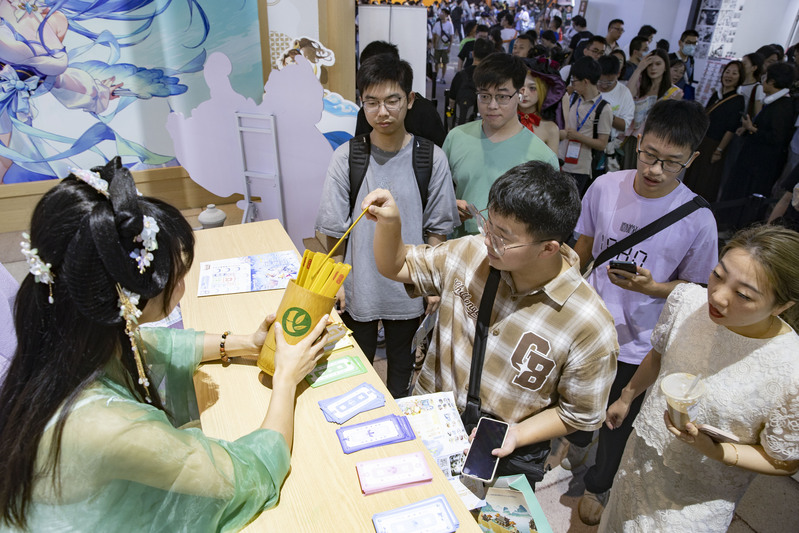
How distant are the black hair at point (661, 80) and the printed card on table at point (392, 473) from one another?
5.15 metres

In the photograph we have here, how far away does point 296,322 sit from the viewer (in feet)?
4.70

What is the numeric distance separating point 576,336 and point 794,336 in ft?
1.96

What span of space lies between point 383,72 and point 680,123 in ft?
3.91

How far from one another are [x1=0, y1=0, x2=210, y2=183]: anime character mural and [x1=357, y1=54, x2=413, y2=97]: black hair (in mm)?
2327

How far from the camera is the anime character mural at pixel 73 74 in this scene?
11.7 ft

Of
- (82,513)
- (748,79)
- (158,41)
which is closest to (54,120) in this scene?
(158,41)

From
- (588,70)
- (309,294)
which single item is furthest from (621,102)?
(309,294)

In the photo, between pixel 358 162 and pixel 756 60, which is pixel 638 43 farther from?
pixel 358 162

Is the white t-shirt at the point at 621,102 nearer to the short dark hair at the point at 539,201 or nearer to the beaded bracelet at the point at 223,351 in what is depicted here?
the short dark hair at the point at 539,201

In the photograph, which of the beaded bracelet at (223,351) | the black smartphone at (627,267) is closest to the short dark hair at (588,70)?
the black smartphone at (627,267)

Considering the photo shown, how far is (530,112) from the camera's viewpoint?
3.57 metres

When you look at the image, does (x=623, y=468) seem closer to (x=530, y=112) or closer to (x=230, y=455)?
(x=230, y=455)

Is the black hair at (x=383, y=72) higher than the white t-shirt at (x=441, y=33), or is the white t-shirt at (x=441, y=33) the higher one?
the black hair at (x=383, y=72)

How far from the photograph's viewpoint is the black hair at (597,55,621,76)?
14.3 ft
